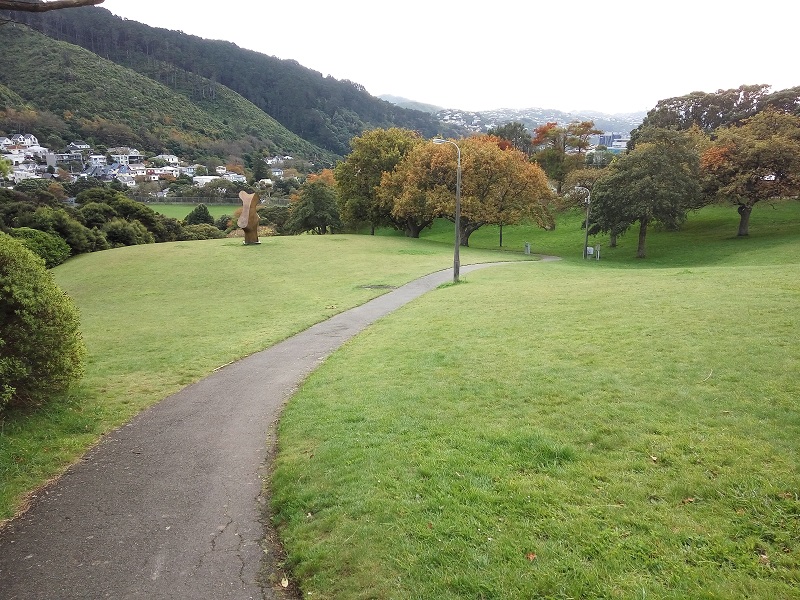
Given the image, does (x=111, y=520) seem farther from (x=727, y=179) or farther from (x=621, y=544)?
(x=727, y=179)

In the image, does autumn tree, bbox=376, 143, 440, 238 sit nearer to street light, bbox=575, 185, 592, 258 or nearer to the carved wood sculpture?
street light, bbox=575, 185, 592, 258

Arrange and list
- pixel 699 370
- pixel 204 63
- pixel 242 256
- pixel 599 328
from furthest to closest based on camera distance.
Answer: pixel 204 63 < pixel 242 256 < pixel 599 328 < pixel 699 370

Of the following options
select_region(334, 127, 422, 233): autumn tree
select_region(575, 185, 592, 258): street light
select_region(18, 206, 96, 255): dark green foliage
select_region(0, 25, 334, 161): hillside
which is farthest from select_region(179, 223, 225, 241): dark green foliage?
select_region(0, 25, 334, 161): hillside

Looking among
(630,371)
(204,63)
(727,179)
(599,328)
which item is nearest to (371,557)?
(630,371)

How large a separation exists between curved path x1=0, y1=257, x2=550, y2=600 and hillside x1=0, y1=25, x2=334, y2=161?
127 metres

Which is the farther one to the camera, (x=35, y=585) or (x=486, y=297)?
(x=486, y=297)

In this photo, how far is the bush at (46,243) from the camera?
122ft

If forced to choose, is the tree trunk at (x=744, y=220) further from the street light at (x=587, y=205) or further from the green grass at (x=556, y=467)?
the green grass at (x=556, y=467)

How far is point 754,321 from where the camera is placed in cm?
1033

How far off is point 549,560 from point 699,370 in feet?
17.8

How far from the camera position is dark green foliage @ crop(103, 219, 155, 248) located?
47.1 metres

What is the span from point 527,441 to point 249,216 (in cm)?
3561

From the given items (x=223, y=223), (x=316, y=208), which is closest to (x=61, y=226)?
(x=316, y=208)

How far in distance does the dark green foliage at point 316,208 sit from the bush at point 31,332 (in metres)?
50.5
